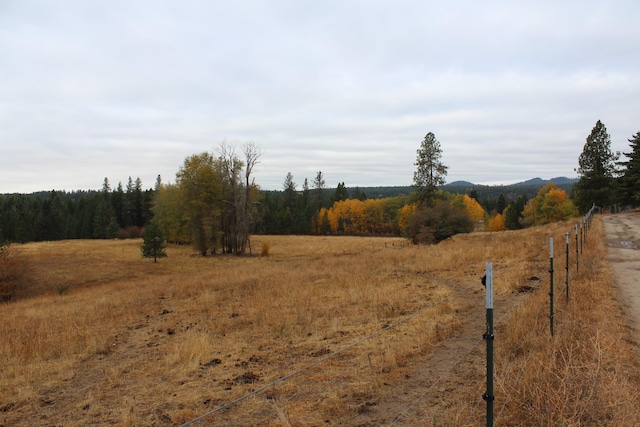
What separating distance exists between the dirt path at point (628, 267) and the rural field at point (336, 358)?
0.99 ft

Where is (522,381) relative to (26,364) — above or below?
above

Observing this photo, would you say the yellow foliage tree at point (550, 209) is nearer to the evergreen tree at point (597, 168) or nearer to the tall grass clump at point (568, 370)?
the evergreen tree at point (597, 168)

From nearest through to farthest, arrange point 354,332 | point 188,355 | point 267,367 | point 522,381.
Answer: point 522,381, point 267,367, point 188,355, point 354,332

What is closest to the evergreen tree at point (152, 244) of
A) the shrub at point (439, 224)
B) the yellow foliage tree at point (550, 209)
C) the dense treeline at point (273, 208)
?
the dense treeline at point (273, 208)

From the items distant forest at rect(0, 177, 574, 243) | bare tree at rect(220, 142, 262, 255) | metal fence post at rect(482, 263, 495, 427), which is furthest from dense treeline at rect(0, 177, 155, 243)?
metal fence post at rect(482, 263, 495, 427)

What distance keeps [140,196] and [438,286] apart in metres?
100

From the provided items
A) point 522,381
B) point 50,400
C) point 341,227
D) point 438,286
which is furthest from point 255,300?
point 341,227

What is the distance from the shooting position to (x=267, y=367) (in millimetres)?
7828

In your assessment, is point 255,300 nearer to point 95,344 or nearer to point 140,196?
point 95,344

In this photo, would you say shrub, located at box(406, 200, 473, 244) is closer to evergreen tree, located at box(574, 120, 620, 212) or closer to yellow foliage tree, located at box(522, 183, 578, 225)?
evergreen tree, located at box(574, 120, 620, 212)

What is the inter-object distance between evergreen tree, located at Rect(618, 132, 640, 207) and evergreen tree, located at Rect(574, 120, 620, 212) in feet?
4.74

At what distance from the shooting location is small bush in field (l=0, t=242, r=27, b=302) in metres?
28.7

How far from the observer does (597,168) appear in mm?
52000

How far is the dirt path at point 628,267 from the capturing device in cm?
888
